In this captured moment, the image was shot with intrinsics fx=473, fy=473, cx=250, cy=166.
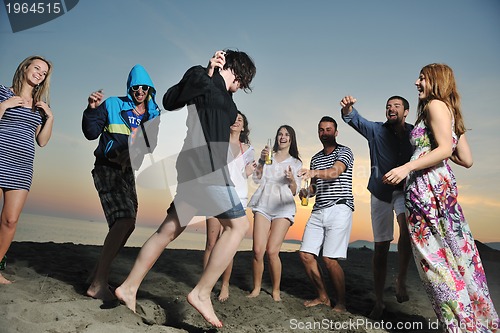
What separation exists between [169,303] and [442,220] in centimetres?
136

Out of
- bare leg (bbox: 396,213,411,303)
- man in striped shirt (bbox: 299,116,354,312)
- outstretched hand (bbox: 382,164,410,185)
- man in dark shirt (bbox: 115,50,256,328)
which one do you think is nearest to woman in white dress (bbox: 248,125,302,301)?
man in striped shirt (bbox: 299,116,354,312)

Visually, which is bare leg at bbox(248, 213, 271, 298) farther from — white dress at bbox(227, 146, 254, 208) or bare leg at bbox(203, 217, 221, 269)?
bare leg at bbox(203, 217, 221, 269)

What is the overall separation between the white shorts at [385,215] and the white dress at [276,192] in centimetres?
49

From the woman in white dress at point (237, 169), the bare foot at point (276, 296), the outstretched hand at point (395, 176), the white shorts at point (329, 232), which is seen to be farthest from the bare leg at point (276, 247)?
the outstretched hand at point (395, 176)

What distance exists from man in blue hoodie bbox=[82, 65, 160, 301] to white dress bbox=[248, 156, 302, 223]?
Answer: 79cm

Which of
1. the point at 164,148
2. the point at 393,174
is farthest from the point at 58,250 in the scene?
the point at 393,174

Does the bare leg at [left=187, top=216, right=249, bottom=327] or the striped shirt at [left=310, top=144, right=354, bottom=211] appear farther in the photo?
the striped shirt at [left=310, top=144, right=354, bottom=211]

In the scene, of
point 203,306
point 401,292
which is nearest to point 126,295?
point 203,306

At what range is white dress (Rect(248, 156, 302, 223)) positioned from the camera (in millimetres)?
2723

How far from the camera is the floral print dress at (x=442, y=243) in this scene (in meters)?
1.82

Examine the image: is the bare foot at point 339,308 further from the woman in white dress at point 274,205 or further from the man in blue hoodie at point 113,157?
Answer: the man in blue hoodie at point 113,157

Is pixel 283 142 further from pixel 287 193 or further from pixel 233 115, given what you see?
pixel 233 115

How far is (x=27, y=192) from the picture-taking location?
2.31 m

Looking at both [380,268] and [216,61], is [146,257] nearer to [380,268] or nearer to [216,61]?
[216,61]
